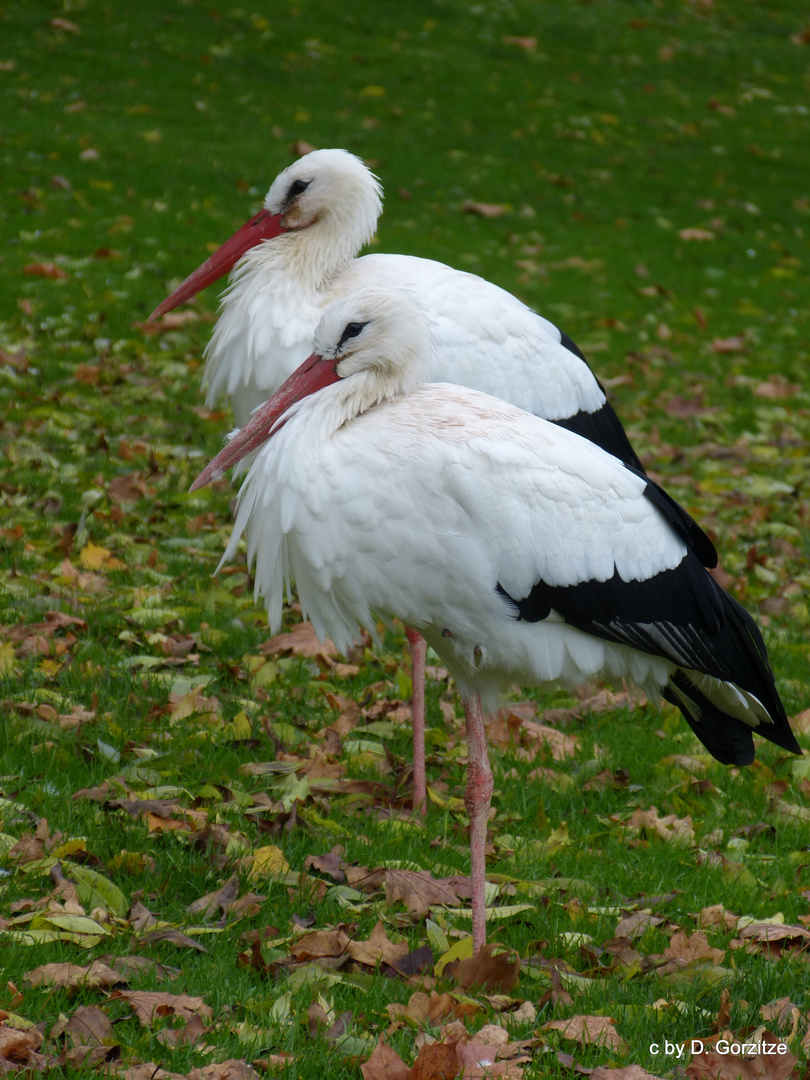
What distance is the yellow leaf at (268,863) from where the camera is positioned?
325cm

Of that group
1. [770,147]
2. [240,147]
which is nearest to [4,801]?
[240,147]

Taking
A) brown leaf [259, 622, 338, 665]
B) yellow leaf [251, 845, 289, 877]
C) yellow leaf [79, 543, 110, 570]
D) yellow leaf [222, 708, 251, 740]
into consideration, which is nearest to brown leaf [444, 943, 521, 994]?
yellow leaf [251, 845, 289, 877]

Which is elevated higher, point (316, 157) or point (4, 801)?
point (316, 157)

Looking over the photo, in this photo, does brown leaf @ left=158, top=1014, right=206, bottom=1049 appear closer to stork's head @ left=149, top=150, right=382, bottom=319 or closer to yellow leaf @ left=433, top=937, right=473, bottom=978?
yellow leaf @ left=433, top=937, right=473, bottom=978

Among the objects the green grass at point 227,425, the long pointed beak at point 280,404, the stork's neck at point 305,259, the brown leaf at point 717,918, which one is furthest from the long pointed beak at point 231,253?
the brown leaf at point 717,918

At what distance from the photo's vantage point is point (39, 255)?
9312 millimetres

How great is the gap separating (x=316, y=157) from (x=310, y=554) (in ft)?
7.63

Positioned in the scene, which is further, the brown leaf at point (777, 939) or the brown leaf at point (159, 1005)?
the brown leaf at point (777, 939)

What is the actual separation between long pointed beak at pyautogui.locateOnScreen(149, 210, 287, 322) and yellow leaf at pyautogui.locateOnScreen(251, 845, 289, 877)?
2.48m

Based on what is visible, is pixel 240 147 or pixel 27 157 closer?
pixel 27 157

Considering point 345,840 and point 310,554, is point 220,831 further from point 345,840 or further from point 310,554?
point 310,554

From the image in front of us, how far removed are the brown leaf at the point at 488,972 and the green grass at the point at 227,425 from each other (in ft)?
0.16

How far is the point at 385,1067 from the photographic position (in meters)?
2.43

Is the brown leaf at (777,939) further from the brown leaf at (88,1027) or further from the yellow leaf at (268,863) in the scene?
the brown leaf at (88,1027)
